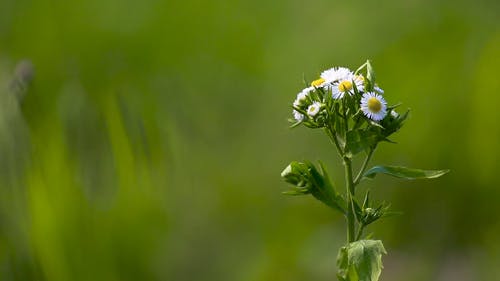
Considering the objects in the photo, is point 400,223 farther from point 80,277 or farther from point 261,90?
point 80,277

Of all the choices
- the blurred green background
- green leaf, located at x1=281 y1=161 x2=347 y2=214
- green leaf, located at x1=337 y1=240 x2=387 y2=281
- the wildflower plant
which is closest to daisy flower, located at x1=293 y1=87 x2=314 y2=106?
the wildflower plant

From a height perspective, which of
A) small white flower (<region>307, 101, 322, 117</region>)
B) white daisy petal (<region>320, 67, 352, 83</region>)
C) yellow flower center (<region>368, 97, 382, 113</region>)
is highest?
white daisy petal (<region>320, 67, 352, 83</region>)

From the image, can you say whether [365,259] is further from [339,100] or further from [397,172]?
[339,100]

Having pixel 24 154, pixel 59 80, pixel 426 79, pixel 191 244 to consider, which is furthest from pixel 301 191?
pixel 59 80

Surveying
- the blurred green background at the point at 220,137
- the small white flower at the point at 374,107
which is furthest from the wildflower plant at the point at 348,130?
the blurred green background at the point at 220,137

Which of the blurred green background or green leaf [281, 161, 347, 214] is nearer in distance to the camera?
green leaf [281, 161, 347, 214]

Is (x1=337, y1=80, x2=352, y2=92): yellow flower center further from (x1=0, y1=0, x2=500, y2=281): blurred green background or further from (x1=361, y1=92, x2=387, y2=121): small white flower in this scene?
(x1=0, y1=0, x2=500, y2=281): blurred green background

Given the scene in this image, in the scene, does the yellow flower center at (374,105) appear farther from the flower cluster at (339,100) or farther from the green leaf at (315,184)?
the green leaf at (315,184)
